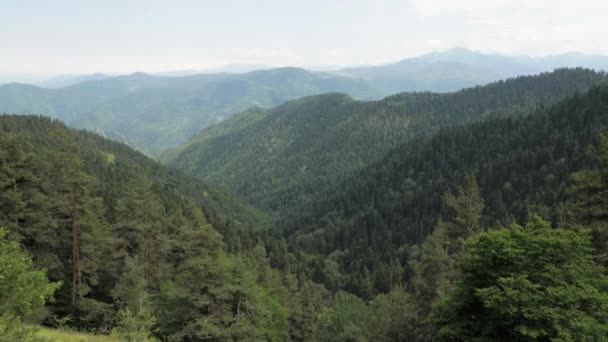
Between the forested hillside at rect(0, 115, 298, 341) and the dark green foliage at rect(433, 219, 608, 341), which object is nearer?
the dark green foliage at rect(433, 219, 608, 341)

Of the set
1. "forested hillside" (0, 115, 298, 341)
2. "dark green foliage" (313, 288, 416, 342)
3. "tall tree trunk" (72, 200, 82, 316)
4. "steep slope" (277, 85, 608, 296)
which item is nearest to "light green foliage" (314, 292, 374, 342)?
"dark green foliage" (313, 288, 416, 342)

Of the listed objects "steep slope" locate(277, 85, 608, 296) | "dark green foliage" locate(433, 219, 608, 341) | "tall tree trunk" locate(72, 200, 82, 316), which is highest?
"dark green foliage" locate(433, 219, 608, 341)

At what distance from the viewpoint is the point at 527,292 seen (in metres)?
18.3

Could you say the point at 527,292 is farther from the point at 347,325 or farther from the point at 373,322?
the point at 347,325

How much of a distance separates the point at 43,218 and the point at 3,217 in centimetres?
256

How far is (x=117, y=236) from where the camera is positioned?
38.3 metres

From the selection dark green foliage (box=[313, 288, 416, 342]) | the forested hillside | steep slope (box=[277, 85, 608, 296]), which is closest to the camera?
the forested hillside

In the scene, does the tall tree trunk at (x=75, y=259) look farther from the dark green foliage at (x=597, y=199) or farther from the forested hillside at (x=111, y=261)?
the dark green foliage at (x=597, y=199)

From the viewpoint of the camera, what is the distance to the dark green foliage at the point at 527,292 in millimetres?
17719

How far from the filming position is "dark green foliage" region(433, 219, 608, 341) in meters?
17.7

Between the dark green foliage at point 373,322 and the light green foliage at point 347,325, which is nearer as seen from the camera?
the dark green foliage at point 373,322

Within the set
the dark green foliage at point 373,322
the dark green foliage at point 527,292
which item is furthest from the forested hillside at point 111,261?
the dark green foliage at point 373,322

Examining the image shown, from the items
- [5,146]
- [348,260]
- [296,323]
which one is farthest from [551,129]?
[5,146]

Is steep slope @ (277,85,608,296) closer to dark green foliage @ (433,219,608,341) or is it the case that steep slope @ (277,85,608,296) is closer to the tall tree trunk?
the tall tree trunk
